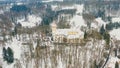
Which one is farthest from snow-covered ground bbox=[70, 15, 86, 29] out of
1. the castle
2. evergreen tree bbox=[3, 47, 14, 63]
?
evergreen tree bbox=[3, 47, 14, 63]

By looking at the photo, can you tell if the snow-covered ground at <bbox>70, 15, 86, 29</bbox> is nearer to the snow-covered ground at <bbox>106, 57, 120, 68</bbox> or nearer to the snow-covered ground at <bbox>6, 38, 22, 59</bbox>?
the snow-covered ground at <bbox>6, 38, 22, 59</bbox>

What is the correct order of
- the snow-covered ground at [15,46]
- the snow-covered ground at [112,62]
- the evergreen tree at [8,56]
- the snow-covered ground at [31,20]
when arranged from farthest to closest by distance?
1. the snow-covered ground at [31,20]
2. the snow-covered ground at [15,46]
3. the evergreen tree at [8,56]
4. the snow-covered ground at [112,62]

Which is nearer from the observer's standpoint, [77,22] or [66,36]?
[66,36]

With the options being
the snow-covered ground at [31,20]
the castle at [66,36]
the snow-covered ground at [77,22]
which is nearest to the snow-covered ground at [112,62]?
the castle at [66,36]

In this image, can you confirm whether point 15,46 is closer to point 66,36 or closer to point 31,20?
point 66,36

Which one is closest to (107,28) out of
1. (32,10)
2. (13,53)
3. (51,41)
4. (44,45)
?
(51,41)

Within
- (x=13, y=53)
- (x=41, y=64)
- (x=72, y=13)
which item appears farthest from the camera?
(x=72, y=13)

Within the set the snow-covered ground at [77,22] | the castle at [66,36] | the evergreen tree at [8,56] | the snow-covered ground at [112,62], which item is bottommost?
the snow-covered ground at [112,62]

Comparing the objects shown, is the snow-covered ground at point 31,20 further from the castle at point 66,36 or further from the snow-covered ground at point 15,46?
the castle at point 66,36

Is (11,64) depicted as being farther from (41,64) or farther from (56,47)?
(56,47)

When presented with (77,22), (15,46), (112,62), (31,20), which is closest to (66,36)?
(15,46)

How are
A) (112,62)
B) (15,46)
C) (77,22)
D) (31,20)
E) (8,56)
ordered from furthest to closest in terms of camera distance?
(31,20) → (77,22) → (15,46) → (8,56) → (112,62)
